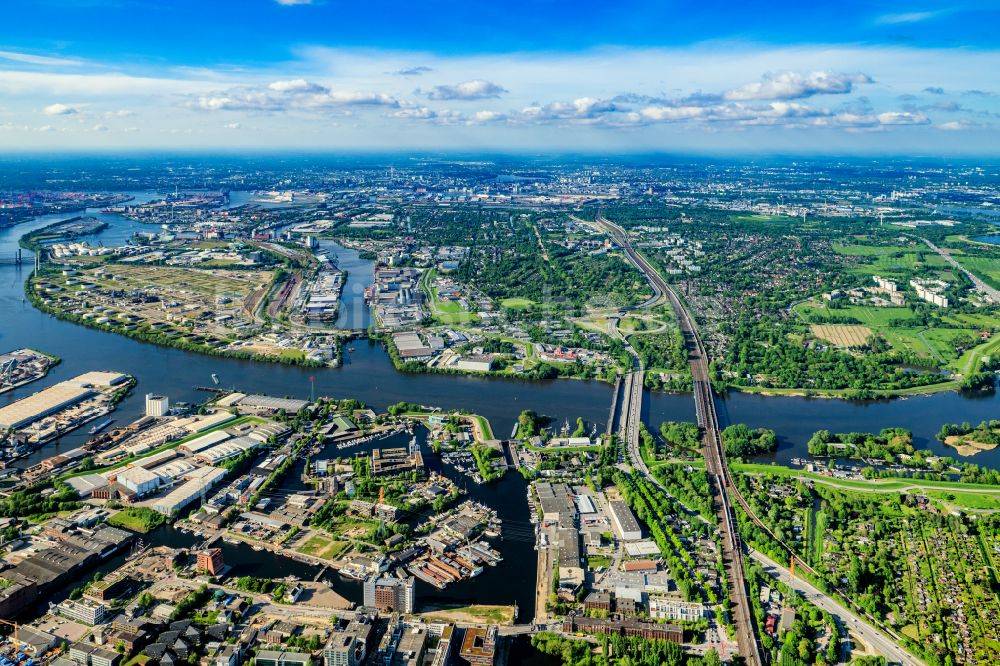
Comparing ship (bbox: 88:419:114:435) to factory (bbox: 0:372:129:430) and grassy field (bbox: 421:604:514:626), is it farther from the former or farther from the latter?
grassy field (bbox: 421:604:514:626)

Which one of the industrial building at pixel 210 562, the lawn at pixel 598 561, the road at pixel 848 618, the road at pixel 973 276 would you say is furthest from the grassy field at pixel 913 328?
the industrial building at pixel 210 562

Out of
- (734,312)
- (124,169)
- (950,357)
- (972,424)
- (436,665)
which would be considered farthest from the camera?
(124,169)

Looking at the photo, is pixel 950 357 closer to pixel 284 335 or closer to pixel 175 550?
pixel 284 335

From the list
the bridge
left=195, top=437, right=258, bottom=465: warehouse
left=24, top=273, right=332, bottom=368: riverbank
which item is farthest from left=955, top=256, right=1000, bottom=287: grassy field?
the bridge

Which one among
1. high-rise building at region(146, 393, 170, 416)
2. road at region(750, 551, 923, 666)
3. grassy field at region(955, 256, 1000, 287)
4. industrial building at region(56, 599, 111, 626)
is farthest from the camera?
grassy field at region(955, 256, 1000, 287)

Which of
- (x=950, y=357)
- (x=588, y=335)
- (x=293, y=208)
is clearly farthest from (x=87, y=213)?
(x=950, y=357)

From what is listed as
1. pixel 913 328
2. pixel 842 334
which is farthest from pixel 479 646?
pixel 913 328

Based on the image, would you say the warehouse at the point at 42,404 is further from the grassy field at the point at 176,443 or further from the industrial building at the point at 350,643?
the industrial building at the point at 350,643
